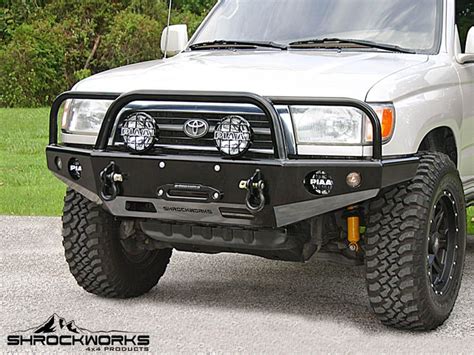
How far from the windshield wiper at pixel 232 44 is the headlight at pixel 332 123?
1193 mm

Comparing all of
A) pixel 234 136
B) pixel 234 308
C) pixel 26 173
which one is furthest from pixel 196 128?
pixel 26 173

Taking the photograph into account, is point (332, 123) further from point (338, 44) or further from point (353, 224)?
point (338, 44)

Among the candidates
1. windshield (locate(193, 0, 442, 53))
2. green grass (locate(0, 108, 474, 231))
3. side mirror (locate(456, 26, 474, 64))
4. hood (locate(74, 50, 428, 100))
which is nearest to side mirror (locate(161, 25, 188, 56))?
windshield (locate(193, 0, 442, 53))

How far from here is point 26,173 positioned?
12336 mm

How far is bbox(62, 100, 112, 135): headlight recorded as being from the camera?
17.6ft

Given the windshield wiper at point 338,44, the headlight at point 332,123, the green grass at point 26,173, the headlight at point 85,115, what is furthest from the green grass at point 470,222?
the headlight at point 85,115

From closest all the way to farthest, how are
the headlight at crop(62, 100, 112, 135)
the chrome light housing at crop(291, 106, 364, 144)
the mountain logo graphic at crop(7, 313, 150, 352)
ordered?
the chrome light housing at crop(291, 106, 364, 144) → the mountain logo graphic at crop(7, 313, 150, 352) → the headlight at crop(62, 100, 112, 135)

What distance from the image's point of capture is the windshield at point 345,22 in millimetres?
5953

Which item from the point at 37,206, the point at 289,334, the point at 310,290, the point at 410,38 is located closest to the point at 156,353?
the point at 289,334

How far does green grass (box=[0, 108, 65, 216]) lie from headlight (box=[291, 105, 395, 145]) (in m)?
5.03

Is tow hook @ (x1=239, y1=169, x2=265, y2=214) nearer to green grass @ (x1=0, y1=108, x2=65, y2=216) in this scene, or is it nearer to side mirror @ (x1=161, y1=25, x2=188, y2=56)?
side mirror @ (x1=161, y1=25, x2=188, y2=56)

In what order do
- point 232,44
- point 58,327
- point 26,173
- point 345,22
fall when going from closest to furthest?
1. point 58,327
2. point 345,22
3. point 232,44
4. point 26,173

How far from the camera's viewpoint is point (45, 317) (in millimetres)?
5508

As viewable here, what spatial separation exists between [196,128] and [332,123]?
676 millimetres
